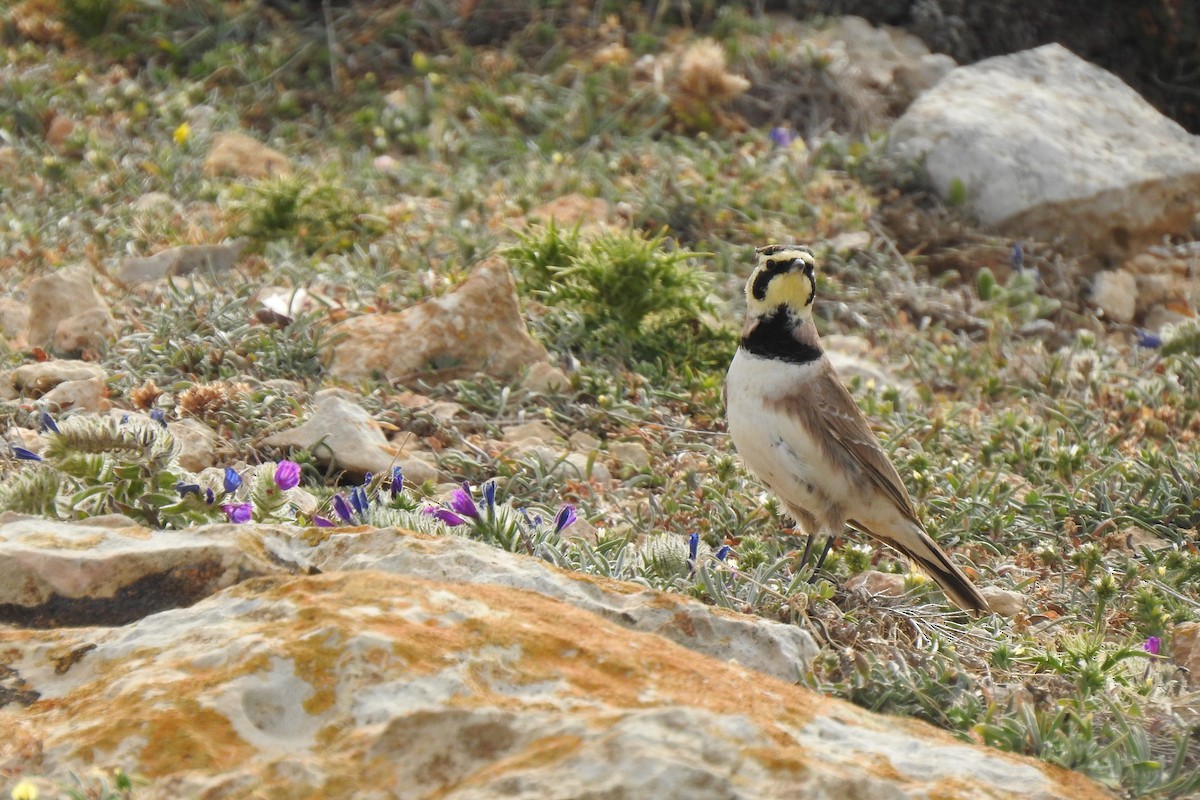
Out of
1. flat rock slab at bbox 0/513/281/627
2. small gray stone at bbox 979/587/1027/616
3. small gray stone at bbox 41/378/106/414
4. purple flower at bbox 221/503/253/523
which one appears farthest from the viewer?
small gray stone at bbox 41/378/106/414

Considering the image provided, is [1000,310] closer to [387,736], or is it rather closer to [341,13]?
[341,13]

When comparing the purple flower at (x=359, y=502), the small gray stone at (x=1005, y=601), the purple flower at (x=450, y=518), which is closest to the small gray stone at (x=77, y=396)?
the purple flower at (x=359, y=502)

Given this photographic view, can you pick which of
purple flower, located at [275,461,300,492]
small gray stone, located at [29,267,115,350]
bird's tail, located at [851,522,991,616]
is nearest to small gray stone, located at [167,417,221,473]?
small gray stone, located at [29,267,115,350]

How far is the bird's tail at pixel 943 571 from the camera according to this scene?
177 inches

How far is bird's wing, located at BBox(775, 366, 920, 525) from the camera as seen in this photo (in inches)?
187

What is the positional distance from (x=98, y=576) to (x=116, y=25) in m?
7.71

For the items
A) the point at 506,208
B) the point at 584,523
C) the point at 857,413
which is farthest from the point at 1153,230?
the point at 584,523

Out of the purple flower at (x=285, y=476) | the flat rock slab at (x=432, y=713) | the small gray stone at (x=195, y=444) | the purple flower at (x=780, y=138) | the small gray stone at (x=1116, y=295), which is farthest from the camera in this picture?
the purple flower at (x=780, y=138)

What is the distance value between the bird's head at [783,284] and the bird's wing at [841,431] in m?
0.26

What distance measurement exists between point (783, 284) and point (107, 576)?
8.06 ft

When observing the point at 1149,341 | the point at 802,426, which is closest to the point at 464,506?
the point at 802,426

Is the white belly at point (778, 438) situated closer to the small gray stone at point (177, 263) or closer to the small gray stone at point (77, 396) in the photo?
the small gray stone at point (77, 396)

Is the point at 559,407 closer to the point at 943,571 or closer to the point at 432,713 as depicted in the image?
the point at 943,571

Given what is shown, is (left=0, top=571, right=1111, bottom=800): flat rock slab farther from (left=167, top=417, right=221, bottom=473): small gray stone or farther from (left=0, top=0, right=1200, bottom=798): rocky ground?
(left=167, top=417, right=221, bottom=473): small gray stone
